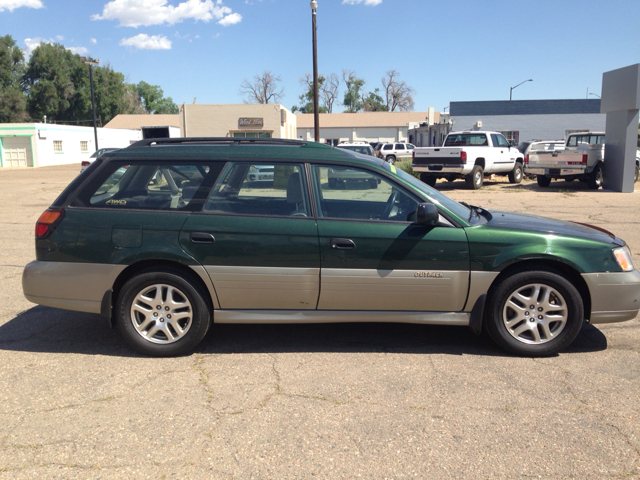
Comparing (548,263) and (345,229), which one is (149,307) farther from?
(548,263)

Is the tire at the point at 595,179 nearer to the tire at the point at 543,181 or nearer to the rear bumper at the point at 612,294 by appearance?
the tire at the point at 543,181

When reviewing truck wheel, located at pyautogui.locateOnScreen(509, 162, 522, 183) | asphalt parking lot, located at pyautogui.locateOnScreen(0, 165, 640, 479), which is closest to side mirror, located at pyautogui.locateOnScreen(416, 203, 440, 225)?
asphalt parking lot, located at pyautogui.locateOnScreen(0, 165, 640, 479)

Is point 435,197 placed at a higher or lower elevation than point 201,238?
higher

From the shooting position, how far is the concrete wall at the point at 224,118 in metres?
45.5

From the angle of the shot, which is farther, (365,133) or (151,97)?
(151,97)

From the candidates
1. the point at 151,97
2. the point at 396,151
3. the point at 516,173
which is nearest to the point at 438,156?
the point at 516,173

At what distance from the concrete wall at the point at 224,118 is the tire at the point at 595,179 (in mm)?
30811

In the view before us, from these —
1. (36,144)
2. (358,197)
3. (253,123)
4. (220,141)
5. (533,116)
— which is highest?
(533,116)

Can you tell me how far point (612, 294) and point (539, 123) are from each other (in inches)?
1930

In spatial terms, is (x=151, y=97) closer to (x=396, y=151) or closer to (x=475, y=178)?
(x=396, y=151)

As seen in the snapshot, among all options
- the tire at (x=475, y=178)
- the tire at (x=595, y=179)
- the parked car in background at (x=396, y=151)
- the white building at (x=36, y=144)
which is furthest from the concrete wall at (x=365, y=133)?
the tire at (x=595, y=179)

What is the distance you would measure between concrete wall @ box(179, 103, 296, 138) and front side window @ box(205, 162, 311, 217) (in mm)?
41848

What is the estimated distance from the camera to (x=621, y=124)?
18688 mm

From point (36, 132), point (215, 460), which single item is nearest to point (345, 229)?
point (215, 460)
